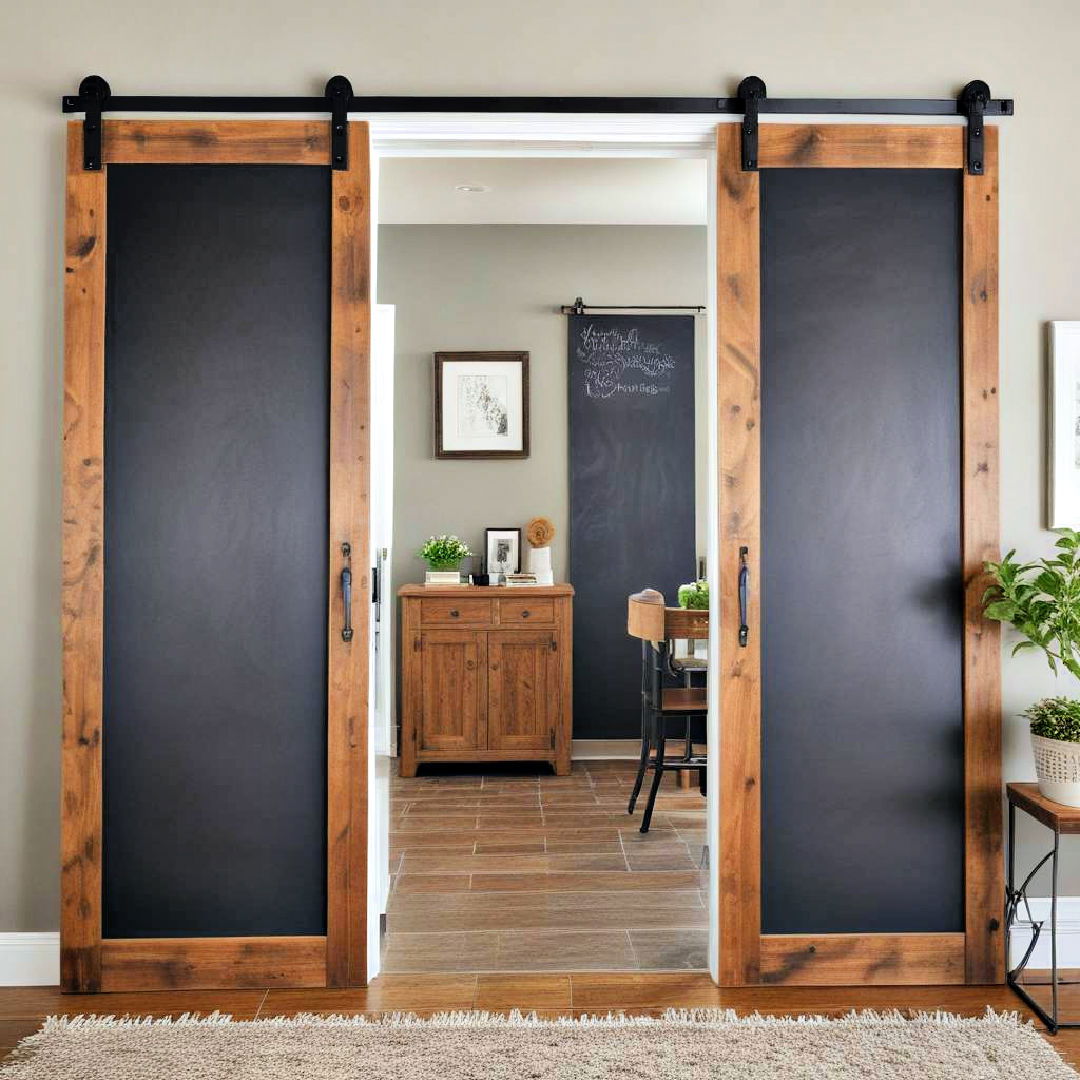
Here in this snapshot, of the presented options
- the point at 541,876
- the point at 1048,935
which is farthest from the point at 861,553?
the point at 541,876

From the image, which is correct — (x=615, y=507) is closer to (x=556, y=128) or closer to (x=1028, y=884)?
(x=556, y=128)

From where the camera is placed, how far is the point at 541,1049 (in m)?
2.27

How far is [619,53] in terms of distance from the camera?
8.68 ft

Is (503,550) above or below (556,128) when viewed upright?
below

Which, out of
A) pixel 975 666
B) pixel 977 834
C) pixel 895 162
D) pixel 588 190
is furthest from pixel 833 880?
pixel 588 190

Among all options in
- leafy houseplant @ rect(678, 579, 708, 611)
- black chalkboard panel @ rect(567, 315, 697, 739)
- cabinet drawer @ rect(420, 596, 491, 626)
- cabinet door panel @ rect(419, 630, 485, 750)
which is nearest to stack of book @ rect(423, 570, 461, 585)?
cabinet drawer @ rect(420, 596, 491, 626)

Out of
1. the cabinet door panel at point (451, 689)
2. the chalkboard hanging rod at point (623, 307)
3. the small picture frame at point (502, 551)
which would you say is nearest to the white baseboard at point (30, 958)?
the cabinet door panel at point (451, 689)

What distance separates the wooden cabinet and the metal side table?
2.47 m

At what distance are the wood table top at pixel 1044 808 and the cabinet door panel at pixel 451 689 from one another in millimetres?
2688

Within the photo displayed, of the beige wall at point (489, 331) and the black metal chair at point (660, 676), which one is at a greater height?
the beige wall at point (489, 331)

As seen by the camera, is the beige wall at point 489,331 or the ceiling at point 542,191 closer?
the ceiling at point 542,191

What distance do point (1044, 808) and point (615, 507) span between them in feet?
10.1

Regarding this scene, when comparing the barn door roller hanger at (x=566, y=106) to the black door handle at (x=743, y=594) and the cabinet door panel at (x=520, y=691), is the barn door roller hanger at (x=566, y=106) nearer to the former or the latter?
the black door handle at (x=743, y=594)

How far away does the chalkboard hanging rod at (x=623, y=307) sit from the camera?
5227mm
